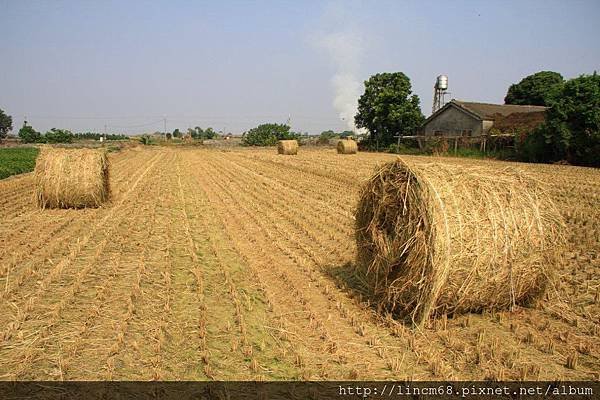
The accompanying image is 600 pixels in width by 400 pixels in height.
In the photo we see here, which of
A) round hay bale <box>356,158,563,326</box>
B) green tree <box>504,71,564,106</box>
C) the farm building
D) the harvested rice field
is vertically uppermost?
green tree <box>504,71,564,106</box>

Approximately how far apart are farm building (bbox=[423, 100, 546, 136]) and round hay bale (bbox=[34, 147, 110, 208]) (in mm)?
29151

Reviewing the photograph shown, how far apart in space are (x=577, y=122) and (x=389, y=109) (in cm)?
2635

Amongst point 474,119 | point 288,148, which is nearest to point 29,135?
point 288,148

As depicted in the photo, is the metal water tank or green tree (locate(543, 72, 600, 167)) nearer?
green tree (locate(543, 72, 600, 167))

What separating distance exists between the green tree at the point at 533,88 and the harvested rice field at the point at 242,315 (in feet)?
160

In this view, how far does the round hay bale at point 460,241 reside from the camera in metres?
5.38

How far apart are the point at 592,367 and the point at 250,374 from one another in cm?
350

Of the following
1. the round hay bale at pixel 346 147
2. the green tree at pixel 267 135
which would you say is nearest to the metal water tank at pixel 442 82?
the round hay bale at pixel 346 147

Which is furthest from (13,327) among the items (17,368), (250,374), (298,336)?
(298,336)

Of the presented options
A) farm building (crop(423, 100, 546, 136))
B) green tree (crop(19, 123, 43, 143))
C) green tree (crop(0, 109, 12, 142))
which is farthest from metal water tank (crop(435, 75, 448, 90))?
green tree (crop(0, 109, 12, 142))

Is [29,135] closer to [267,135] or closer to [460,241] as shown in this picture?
[267,135]

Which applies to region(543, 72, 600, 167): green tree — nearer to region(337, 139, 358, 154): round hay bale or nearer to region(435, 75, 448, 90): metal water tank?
region(337, 139, 358, 154): round hay bale

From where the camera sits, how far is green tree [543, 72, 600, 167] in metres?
23.1

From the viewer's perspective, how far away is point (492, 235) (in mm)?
5543
